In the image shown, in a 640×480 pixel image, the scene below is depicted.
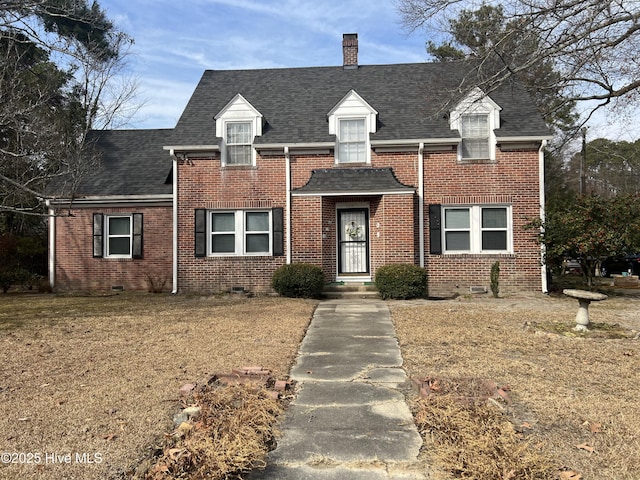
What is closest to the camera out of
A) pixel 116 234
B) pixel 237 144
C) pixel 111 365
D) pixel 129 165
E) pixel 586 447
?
pixel 586 447

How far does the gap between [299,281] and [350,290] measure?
5.34 feet

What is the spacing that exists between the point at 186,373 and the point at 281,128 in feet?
34.1

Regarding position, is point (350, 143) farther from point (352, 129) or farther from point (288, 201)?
point (288, 201)

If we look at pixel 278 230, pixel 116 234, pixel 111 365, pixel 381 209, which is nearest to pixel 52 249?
pixel 116 234

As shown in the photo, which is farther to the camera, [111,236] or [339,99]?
[339,99]

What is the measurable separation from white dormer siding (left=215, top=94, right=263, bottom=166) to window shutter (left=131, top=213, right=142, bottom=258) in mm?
3589

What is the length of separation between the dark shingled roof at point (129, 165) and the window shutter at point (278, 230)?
155 inches

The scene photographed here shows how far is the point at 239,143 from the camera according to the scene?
14.2 metres

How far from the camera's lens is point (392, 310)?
10.1 metres

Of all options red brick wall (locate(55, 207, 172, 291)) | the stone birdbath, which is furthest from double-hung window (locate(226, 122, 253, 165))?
the stone birdbath

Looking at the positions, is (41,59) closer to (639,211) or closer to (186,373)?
(186,373)

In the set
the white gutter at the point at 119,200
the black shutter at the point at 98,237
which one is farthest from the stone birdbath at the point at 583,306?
the black shutter at the point at 98,237

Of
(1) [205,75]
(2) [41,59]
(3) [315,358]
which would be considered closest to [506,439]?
(3) [315,358]

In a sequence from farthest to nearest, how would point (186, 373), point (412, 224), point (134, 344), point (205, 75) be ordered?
point (205, 75) → point (412, 224) → point (134, 344) → point (186, 373)
